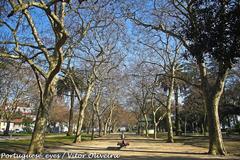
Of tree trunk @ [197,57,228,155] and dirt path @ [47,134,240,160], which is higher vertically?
tree trunk @ [197,57,228,155]

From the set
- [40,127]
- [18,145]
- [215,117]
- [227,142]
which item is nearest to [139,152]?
[215,117]

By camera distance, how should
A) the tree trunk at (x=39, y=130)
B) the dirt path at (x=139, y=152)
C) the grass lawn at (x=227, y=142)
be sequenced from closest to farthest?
the tree trunk at (x=39, y=130)
the dirt path at (x=139, y=152)
the grass lawn at (x=227, y=142)

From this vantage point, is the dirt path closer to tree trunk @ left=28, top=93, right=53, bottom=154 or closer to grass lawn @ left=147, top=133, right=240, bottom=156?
tree trunk @ left=28, top=93, right=53, bottom=154

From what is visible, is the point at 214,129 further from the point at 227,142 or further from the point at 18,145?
the point at 18,145

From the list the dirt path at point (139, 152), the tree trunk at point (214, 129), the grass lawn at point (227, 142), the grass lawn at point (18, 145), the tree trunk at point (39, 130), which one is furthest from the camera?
the grass lawn at point (227, 142)

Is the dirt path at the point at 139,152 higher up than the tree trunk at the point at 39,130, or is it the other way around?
the tree trunk at the point at 39,130

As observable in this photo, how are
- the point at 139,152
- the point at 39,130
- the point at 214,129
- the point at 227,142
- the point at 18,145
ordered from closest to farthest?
the point at 39,130 < the point at 214,129 < the point at 139,152 < the point at 18,145 < the point at 227,142

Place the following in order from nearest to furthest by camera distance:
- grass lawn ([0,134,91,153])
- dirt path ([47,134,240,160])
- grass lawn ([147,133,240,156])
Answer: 1. dirt path ([47,134,240,160])
2. grass lawn ([0,134,91,153])
3. grass lawn ([147,133,240,156])

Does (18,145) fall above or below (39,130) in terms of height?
below

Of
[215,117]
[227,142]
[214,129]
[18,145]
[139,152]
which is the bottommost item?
[139,152]

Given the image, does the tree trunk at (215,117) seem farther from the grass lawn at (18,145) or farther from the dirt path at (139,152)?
the grass lawn at (18,145)

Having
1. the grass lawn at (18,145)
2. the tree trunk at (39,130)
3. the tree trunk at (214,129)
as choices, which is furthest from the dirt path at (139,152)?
the grass lawn at (18,145)

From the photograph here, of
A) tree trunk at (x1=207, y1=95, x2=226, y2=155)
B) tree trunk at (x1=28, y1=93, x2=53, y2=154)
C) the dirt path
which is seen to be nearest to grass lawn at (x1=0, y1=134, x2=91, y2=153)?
the dirt path

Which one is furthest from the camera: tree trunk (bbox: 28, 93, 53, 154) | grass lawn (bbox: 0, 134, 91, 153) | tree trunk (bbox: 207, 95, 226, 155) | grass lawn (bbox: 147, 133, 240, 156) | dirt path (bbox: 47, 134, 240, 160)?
grass lawn (bbox: 147, 133, 240, 156)
